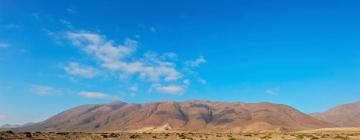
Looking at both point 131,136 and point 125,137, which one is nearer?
point 125,137

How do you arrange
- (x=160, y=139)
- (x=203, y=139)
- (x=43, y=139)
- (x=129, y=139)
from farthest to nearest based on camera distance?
(x=203, y=139) < (x=160, y=139) < (x=129, y=139) < (x=43, y=139)

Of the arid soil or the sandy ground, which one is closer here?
the sandy ground

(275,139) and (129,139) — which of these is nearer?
(129,139)

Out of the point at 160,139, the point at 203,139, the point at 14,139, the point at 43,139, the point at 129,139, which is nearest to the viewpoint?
the point at 14,139

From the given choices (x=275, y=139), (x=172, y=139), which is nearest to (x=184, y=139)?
(x=172, y=139)

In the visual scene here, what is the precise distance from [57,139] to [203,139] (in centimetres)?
2268

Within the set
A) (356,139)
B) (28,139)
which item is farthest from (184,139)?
(356,139)

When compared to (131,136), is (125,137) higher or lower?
lower

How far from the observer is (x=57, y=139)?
154 ft

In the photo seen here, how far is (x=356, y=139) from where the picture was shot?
57.7 m

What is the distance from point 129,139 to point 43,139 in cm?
1156

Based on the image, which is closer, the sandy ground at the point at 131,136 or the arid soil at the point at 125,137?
the sandy ground at the point at 131,136

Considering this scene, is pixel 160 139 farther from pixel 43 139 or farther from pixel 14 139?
pixel 14 139

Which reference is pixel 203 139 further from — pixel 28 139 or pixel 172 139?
pixel 28 139
